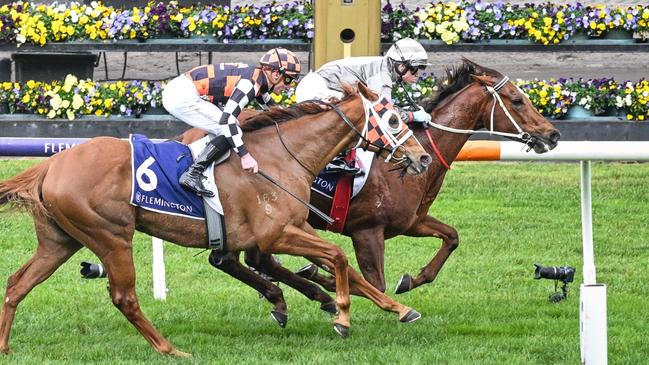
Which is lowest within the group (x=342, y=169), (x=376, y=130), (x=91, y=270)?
(x=91, y=270)

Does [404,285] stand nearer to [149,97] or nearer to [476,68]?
[476,68]

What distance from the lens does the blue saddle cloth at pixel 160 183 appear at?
713 centimetres

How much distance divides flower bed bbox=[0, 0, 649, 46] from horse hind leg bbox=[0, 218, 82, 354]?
6291mm

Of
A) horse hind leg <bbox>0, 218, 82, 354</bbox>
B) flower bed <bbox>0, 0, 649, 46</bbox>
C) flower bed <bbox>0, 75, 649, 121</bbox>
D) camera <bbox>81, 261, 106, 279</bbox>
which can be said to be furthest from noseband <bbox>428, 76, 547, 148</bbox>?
flower bed <bbox>0, 0, 649, 46</bbox>

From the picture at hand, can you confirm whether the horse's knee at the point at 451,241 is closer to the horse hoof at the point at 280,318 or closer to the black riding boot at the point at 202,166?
the horse hoof at the point at 280,318

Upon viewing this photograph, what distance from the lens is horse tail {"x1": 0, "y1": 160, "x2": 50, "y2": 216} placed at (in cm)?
711

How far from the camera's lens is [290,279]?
811 cm

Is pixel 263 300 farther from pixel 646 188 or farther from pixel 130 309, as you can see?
pixel 646 188

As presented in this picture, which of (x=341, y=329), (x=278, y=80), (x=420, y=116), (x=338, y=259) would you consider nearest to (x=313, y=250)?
(x=338, y=259)

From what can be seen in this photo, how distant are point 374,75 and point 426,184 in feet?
2.51

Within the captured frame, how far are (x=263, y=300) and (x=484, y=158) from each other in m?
1.80

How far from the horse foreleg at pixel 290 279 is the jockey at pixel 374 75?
0.66 m

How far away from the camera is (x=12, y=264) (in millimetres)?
9953

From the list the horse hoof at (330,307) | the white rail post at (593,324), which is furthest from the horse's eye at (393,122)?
the white rail post at (593,324)
